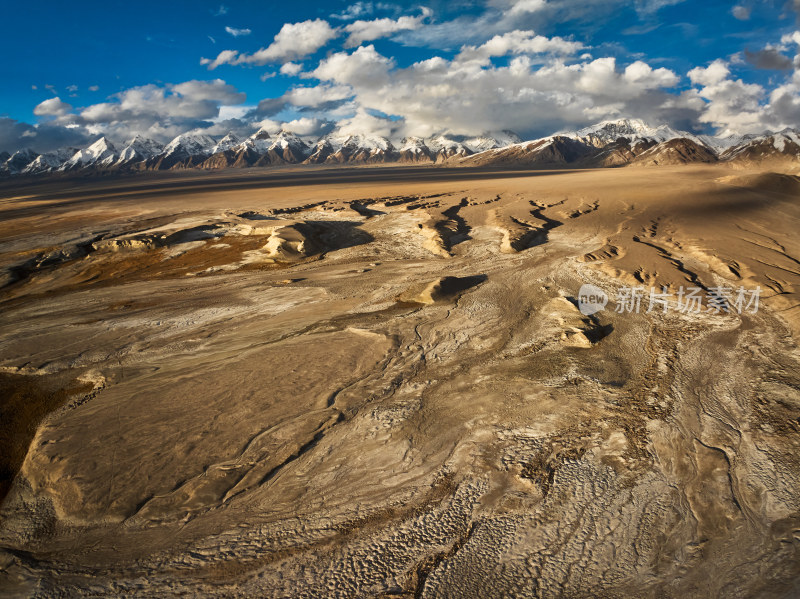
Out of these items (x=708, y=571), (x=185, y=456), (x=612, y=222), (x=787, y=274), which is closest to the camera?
(x=708, y=571)

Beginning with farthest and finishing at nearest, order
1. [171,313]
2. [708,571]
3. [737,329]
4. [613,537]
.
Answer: [171,313] < [737,329] < [613,537] < [708,571]

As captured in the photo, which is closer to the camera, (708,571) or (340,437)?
(708,571)

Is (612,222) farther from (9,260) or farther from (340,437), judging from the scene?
(9,260)

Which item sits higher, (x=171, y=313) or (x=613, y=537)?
(x=171, y=313)

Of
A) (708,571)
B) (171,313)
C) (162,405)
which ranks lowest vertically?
(708,571)

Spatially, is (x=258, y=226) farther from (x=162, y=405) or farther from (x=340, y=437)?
(x=340, y=437)

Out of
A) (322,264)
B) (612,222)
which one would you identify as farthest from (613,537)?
(612,222)
